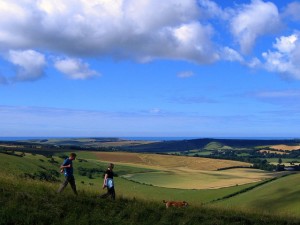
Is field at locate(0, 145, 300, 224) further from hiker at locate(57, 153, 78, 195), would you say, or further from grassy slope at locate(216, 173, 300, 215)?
hiker at locate(57, 153, 78, 195)

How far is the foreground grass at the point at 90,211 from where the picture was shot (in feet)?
53.0

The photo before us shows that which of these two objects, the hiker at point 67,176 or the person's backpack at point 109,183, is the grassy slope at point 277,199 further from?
the hiker at point 67,176

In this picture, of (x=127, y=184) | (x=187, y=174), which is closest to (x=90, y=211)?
(x=127, y=184)

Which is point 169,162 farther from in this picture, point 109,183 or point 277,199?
point 109,183

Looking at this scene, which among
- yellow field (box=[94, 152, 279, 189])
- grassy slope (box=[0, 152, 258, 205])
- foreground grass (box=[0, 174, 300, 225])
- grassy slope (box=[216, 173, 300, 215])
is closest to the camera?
foreground grass (box=[0, 174, 300, 225])

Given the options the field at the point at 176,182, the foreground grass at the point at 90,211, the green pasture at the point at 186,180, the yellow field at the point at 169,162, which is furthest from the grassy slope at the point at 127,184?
the foreground grass at the point at 90,211

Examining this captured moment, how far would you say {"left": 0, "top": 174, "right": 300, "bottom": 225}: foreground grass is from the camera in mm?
16141

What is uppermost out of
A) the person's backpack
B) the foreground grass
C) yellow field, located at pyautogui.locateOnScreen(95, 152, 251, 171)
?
the person's backpack

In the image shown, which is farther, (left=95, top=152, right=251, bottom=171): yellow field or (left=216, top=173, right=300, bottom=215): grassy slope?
(left=95, top=152, right=251, bottom=171): yellow field

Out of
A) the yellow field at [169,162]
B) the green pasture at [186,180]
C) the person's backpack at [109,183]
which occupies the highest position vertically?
the person's backpack at [109,183]

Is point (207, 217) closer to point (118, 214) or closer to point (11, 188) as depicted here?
point (118, 214)

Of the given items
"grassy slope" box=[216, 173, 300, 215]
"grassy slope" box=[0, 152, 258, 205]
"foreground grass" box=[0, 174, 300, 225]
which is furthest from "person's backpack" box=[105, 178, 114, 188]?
"grassy slope" box=[216, 173, 300, 215]

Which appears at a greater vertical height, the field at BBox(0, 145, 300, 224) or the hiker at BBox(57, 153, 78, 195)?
the hiker at BBox(57, 153, 78, 195)

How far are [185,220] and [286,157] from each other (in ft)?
544
